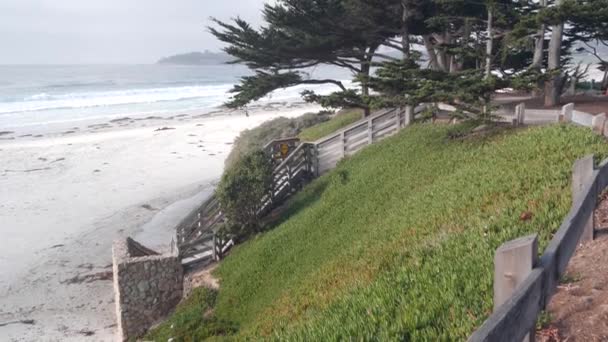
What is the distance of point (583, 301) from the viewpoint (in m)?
5.07

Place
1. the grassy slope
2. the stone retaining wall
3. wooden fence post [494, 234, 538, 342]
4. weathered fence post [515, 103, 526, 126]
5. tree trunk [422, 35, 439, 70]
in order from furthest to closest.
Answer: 1. the grassy slope
2. tree trunk [422, 35, 439, 70]
3. weathered fence post [515, 103, 526, 126]
4. the stone retaining wall
5. wooden fence post [494, 234, 538, 342]

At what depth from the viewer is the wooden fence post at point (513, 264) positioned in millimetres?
3285

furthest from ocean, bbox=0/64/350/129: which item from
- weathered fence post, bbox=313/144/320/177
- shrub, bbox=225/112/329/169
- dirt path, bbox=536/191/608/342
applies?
dirt path, bbox=536/191/608/342

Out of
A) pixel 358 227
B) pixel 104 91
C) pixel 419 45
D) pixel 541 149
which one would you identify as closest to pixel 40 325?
pixel 358 227

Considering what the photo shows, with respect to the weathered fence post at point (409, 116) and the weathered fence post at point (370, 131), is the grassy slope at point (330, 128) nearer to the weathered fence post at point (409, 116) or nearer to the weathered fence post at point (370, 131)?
the weathered fence post at point (370, 131)

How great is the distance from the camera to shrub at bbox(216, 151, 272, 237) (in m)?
15.4

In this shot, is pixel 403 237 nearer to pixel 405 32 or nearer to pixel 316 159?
pixel 316 159

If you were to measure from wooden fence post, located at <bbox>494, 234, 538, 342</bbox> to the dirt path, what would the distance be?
61.0 inches

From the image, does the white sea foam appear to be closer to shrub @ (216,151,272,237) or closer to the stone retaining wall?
shrub @ (216,151,272,237)

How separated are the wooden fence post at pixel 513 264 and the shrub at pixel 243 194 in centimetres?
1235

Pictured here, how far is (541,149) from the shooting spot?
36.7ft

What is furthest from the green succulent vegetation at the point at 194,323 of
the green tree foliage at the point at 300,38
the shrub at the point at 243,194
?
the green tree foliage at the point at 300,38

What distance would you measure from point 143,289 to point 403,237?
7522 millimetres

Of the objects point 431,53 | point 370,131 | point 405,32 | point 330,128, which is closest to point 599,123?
point 370,131
